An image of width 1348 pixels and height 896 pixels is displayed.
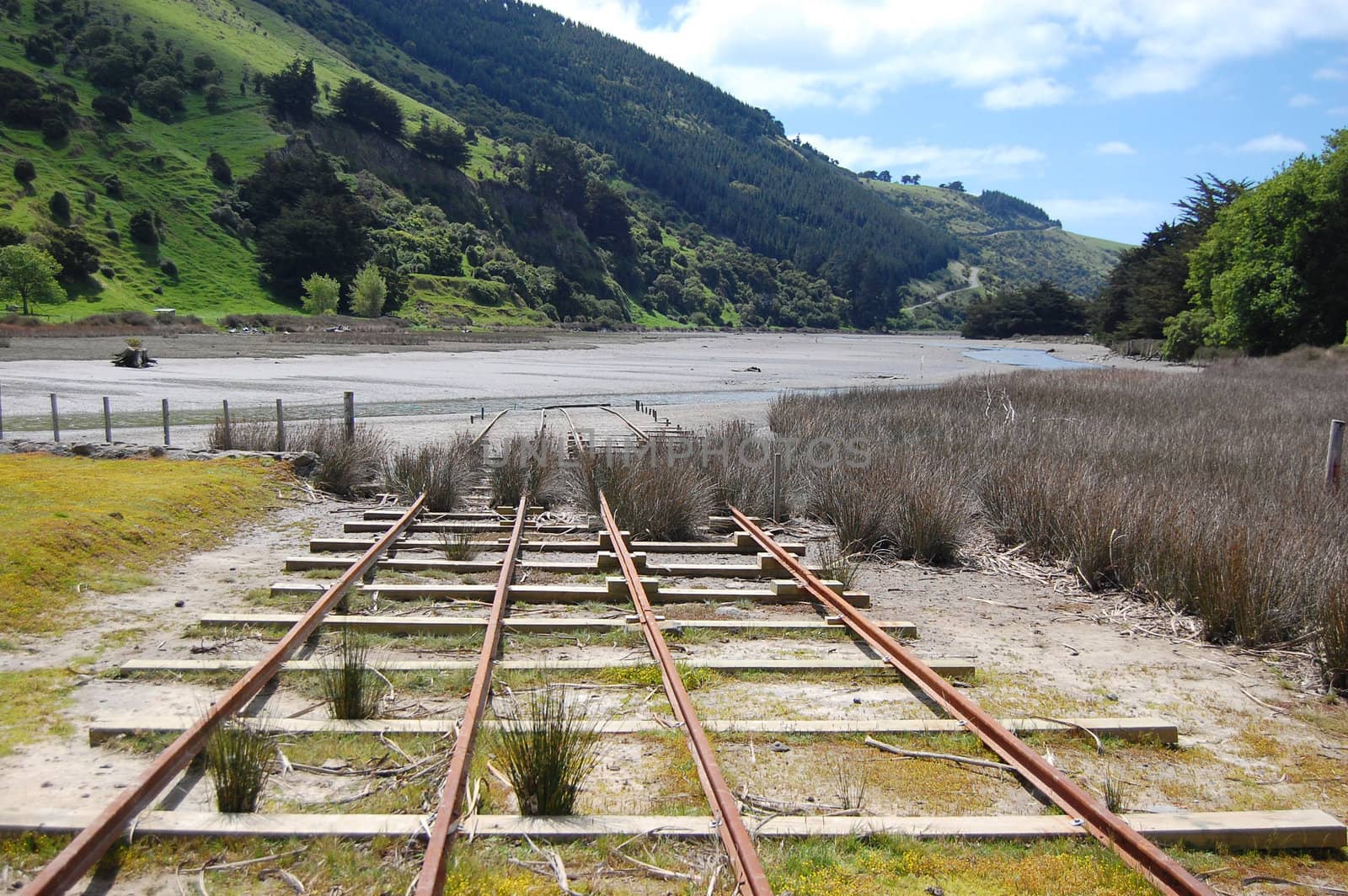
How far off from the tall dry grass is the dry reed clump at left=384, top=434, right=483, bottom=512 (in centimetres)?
446

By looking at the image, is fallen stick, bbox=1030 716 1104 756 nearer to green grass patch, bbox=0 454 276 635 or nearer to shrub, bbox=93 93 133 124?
green grass patch, bbox=0 454 276 635

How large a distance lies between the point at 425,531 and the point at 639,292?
150 metres

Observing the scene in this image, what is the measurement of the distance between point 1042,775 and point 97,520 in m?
8.08

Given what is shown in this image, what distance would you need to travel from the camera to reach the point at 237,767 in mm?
3812

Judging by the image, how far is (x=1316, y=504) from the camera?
10.6 m

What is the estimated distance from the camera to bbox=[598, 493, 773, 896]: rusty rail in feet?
10.7

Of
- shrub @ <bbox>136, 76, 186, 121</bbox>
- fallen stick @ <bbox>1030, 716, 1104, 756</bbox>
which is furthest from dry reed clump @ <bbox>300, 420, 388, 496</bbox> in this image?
shrub @ <bbox>136, 76, 186, 121</bbox>


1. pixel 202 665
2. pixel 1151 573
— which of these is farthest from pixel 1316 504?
pixel 202 665

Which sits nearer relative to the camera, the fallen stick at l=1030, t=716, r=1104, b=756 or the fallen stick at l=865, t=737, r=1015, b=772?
the fallen stick at l=865, t=737, r=1015, b=772

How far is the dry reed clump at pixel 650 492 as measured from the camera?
1002 cm

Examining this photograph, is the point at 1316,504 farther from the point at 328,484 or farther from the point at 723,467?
the point at 328,484

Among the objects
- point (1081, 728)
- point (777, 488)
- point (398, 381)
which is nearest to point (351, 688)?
point (1081, 728)

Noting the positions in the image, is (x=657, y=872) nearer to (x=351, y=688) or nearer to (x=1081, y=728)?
(x=351, y=688)

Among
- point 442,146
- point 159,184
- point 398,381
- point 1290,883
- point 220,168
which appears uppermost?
point 442,146
